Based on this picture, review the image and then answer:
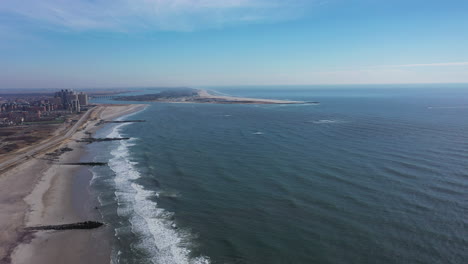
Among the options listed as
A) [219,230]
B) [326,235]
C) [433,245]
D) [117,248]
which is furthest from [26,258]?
[433,245]

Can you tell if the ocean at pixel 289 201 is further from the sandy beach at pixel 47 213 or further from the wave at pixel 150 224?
the sandy beach at pixel 47 213

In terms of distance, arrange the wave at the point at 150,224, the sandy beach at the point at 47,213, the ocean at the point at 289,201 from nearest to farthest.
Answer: the wave at the point at 150,224, the ocean at the point at 289,201, the sandy beach at the point at 47,213

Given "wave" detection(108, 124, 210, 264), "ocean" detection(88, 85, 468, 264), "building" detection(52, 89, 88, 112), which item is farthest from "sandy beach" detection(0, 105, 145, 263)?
"building" detection(52, 89, 88, 112)

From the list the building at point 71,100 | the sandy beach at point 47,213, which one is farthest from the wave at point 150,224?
the building at point 71,100

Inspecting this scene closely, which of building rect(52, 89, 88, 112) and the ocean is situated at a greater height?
building rect(52, 89, 88, 112)

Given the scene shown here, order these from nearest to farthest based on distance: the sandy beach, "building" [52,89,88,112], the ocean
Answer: the ocean → the sandy beach → "building" [52,89,88,112]

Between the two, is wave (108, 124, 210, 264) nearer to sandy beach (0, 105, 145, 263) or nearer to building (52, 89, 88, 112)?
sandy beach (0, 105, 145, 263)
